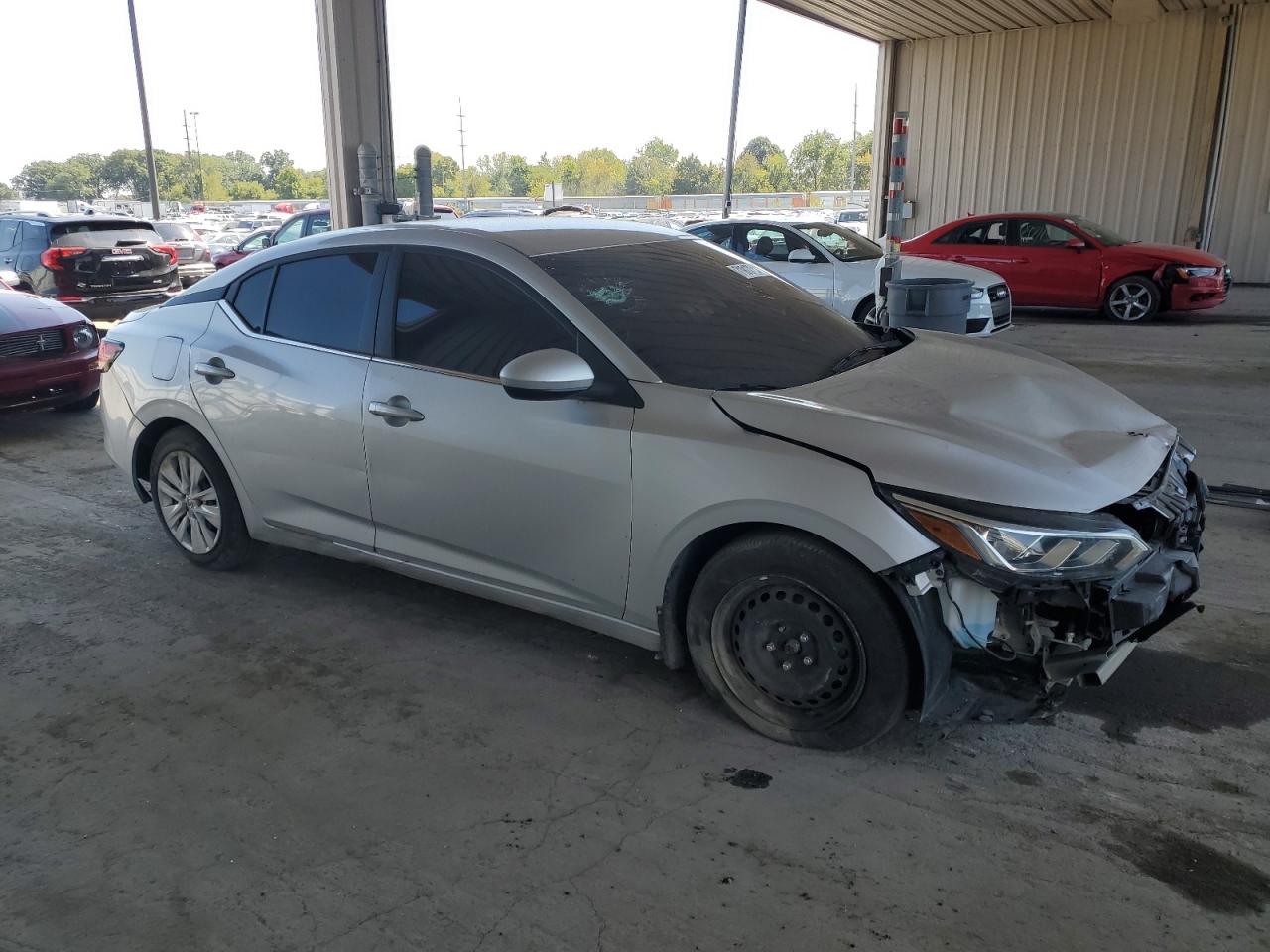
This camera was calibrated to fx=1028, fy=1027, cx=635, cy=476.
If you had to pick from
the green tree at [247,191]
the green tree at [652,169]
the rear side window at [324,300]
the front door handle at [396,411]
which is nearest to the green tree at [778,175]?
the green tree at [652,169]

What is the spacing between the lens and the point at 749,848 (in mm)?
2805

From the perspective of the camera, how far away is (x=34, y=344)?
789 cm

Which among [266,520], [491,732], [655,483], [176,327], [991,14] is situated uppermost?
[991,14]

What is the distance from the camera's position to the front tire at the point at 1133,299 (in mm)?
13680

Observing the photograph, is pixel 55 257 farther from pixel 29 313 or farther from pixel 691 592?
pixel 691 592

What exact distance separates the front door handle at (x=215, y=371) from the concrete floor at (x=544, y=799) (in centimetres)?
101

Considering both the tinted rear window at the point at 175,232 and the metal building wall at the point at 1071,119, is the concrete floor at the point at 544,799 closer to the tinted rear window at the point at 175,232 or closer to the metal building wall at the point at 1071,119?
the metal building wall at the point at 1071,119

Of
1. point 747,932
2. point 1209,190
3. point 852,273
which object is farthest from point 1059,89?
point 747,932

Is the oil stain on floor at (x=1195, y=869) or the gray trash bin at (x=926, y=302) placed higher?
the gray trash bin at (x=926, y=302)

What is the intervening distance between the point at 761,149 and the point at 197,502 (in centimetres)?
11737

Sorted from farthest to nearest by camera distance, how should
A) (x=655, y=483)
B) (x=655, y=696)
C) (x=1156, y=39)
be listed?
(x=1156, y=39), (x=655, y=696), (x=655, y=483)

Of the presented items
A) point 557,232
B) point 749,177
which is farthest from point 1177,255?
point 749,177

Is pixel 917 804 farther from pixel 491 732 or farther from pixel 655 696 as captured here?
pixel 491 732

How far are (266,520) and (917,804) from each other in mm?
3015
